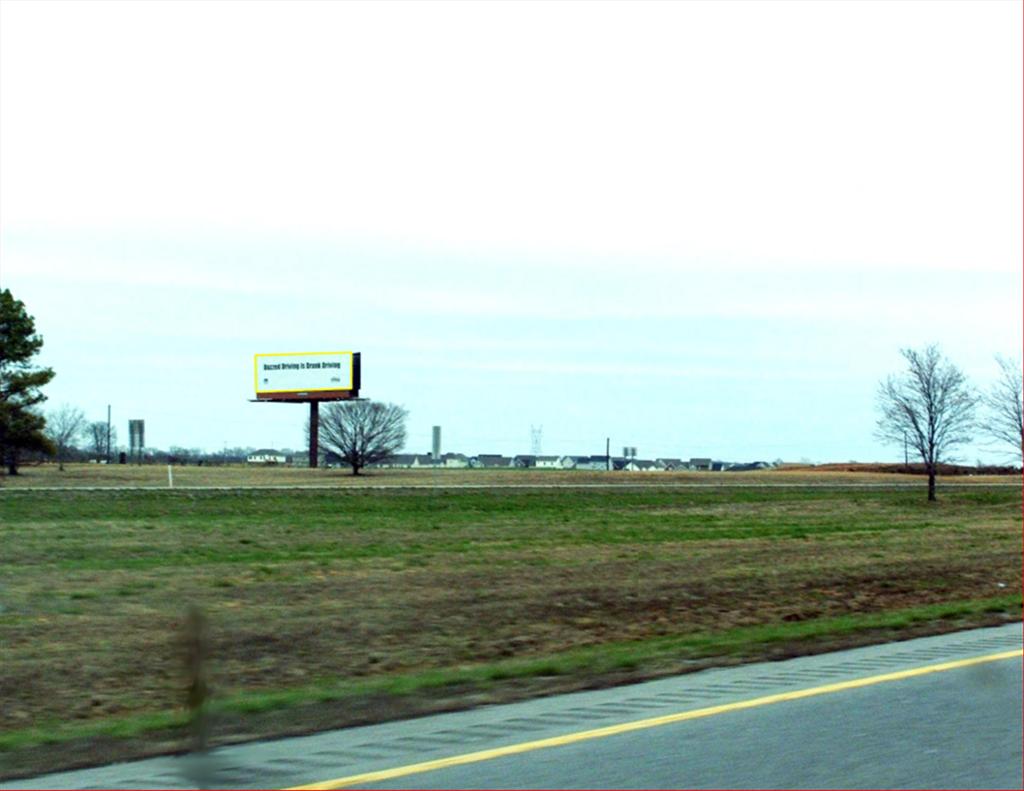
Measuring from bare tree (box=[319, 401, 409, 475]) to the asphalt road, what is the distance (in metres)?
91.2

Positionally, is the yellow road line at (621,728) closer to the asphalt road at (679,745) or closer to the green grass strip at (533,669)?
the asphalt road at (679,745)

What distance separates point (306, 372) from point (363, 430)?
26.7ft

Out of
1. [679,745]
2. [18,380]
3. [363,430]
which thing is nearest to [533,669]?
[679,745]

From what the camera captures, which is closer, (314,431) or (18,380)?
(18,380)

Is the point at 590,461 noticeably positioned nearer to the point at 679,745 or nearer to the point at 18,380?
the point at 18,380

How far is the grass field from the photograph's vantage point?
11.3 m

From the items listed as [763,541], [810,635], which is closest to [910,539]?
[763,541]

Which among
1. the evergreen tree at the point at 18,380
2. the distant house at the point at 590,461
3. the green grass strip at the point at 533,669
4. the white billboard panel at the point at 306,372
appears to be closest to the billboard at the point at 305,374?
the white billboard panel at the point at 306,372

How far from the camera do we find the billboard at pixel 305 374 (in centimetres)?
10556

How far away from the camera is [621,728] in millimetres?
8891

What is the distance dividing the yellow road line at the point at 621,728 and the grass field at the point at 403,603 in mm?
1576

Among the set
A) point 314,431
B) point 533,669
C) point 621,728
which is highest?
point 314,431

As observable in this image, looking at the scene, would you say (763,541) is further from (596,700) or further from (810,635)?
(596,700)

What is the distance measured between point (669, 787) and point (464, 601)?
1211cm
